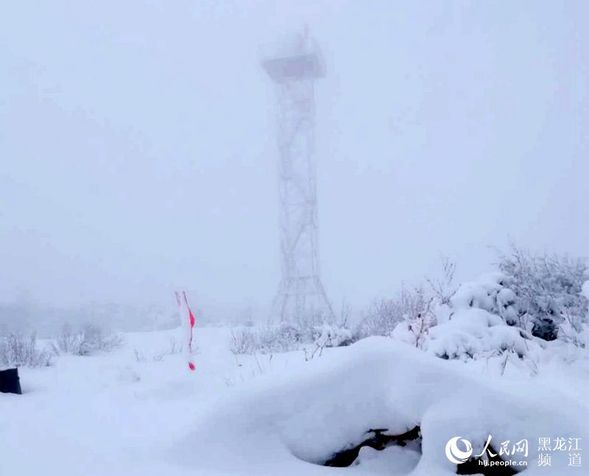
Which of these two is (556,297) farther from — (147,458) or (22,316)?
(22,316)

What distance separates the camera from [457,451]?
2.52 metres

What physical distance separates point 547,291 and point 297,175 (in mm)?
26566

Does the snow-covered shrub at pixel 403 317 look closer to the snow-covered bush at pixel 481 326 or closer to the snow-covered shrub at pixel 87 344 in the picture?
the snow-covered bush at pixel 481 326

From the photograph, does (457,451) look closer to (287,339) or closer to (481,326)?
(481,326)

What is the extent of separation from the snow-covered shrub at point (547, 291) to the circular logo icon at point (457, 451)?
4.87 m

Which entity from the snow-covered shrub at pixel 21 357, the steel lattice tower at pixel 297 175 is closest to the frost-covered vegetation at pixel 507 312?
the snow-covered shrub at pixel 21 357

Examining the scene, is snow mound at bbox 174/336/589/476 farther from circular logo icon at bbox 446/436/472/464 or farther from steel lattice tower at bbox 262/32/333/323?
steel lattice tower at bbox 262/32/333/323

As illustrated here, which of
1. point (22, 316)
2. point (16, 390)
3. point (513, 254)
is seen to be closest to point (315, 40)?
point (22, 316)

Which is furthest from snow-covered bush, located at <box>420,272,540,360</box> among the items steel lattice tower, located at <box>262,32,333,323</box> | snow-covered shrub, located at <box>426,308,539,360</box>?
steel lattice tower, located at <box>262,32,333,323</box>

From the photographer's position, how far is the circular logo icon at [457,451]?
2502 mm

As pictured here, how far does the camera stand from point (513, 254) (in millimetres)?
8148

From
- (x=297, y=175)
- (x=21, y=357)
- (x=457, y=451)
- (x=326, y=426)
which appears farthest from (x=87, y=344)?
(x=297, y=175)

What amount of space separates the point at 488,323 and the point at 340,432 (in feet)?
16.0

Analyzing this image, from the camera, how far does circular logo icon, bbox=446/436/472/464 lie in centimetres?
250
